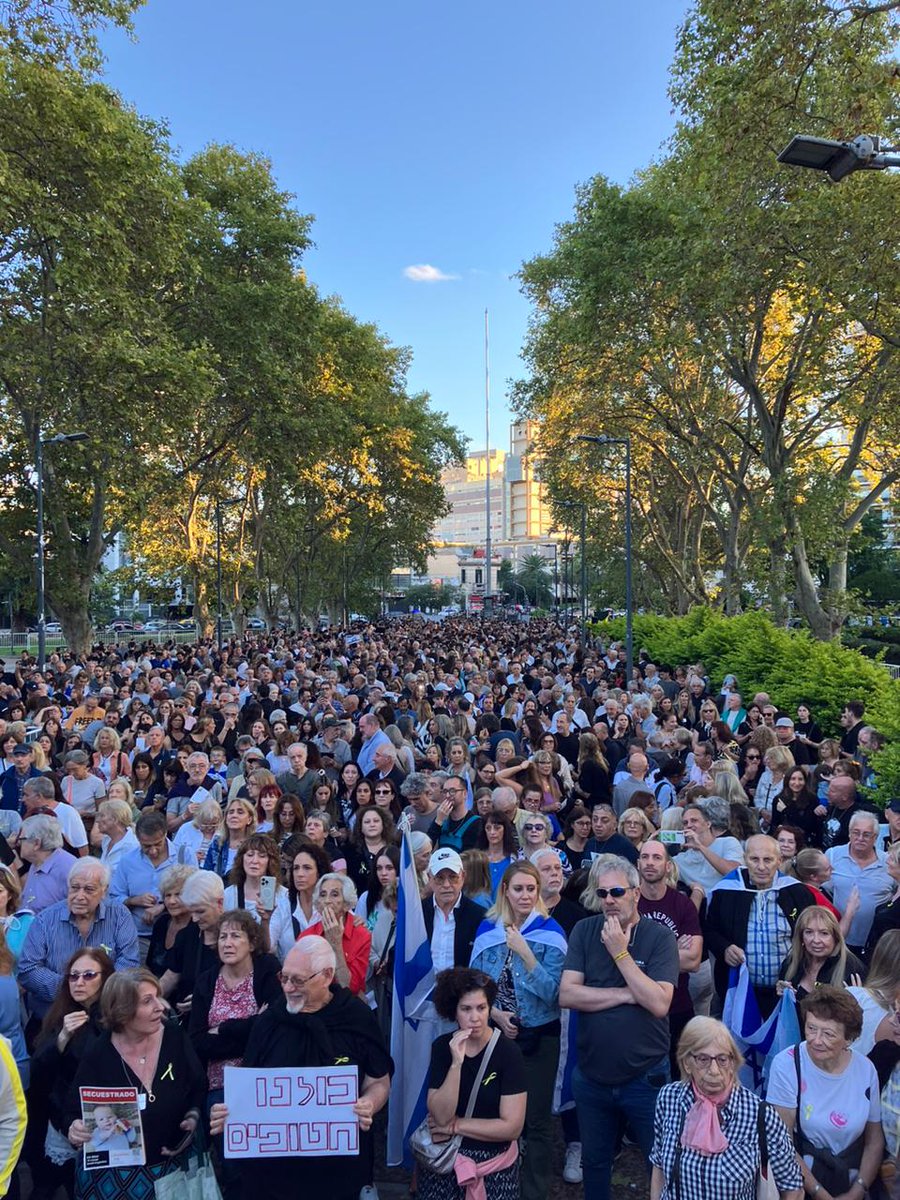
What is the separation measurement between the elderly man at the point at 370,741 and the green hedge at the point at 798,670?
437cm

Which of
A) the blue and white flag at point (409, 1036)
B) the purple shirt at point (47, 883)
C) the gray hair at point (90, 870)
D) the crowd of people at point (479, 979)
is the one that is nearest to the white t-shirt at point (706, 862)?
the crowd of people at point (479, 979)

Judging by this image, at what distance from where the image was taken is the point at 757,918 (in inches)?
175

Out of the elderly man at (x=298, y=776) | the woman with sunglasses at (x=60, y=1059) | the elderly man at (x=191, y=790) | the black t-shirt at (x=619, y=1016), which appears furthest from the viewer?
the elderly man at (x=298, y=776)

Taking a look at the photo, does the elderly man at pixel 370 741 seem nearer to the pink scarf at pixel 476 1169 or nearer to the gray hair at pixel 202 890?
the gray hair at pixel 202 890

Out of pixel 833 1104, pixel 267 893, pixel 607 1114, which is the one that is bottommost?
pixel 607 1114

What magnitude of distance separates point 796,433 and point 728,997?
23.4m

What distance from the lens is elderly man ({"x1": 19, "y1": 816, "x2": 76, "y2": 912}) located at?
517 centimetres

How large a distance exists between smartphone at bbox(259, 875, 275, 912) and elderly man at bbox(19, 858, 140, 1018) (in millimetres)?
626

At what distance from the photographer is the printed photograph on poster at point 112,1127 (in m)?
3.17

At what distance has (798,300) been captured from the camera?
2073 cm

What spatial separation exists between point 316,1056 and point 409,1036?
3.33 ft

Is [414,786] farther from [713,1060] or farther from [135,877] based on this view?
[713,1060]

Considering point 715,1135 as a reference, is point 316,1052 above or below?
above

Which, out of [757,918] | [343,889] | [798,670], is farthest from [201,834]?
[798,670]
